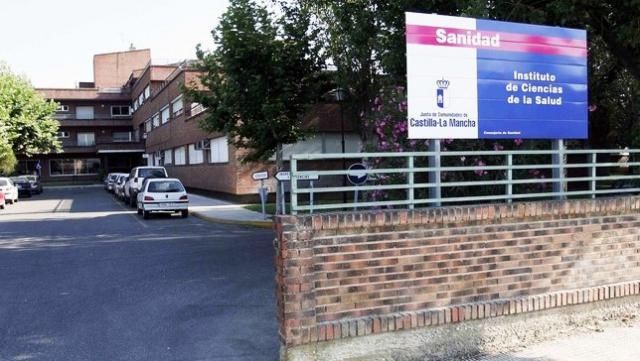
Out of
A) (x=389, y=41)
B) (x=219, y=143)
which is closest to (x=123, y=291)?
(x=389, y=41)

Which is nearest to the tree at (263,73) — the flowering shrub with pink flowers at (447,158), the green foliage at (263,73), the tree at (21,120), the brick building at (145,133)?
the green foliage at (263,73)

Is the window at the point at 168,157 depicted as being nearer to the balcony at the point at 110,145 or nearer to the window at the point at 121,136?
the balcony at the point at 110,145

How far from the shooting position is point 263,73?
704 inches

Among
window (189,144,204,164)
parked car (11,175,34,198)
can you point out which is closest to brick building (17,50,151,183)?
parked car (11,175,34,198)

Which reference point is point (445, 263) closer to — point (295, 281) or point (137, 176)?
point (295, 281)

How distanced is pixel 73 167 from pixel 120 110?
936 centimetres

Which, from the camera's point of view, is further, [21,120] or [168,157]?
[168,157]

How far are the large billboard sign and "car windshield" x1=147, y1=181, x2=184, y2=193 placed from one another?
1742cm

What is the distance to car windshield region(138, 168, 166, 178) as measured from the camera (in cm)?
2875

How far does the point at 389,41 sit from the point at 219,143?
66.4ft

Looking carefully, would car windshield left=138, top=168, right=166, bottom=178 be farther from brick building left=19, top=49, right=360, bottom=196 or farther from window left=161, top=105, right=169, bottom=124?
window left=161, top=105, right=169, bottom=124

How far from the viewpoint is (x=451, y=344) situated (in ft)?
19.7

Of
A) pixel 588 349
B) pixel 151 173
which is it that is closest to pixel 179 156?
pixel 151 173

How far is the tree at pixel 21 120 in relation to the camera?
4474 cm
